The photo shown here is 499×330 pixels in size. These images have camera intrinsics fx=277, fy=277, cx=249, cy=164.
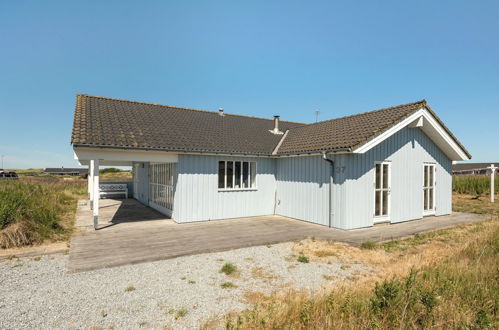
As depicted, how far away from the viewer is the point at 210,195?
12.2 meters

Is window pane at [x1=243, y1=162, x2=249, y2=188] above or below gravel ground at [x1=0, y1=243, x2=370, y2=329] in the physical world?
above

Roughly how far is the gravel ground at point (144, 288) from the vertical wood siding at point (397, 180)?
4.17m

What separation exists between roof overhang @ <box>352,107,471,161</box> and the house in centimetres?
4

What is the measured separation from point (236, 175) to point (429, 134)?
30.4 ft

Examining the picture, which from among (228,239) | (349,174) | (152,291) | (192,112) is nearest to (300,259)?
(228,239)

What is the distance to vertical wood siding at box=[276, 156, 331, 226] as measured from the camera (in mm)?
11258

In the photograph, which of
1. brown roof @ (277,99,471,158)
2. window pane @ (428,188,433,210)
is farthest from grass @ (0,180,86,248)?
window pane @ (428,188,433,210)

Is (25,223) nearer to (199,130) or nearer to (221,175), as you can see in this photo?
(221,175)

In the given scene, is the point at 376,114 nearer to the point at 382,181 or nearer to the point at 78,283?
the point at 382,181

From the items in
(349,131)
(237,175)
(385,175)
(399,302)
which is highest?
(349,131)

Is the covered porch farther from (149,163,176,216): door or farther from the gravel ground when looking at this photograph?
the gravel ground

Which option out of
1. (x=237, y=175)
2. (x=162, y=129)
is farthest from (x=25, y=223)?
(x=237, y=175)

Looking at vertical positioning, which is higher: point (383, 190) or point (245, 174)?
point (245, 174)

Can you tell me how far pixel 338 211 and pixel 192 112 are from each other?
33.6 feet
